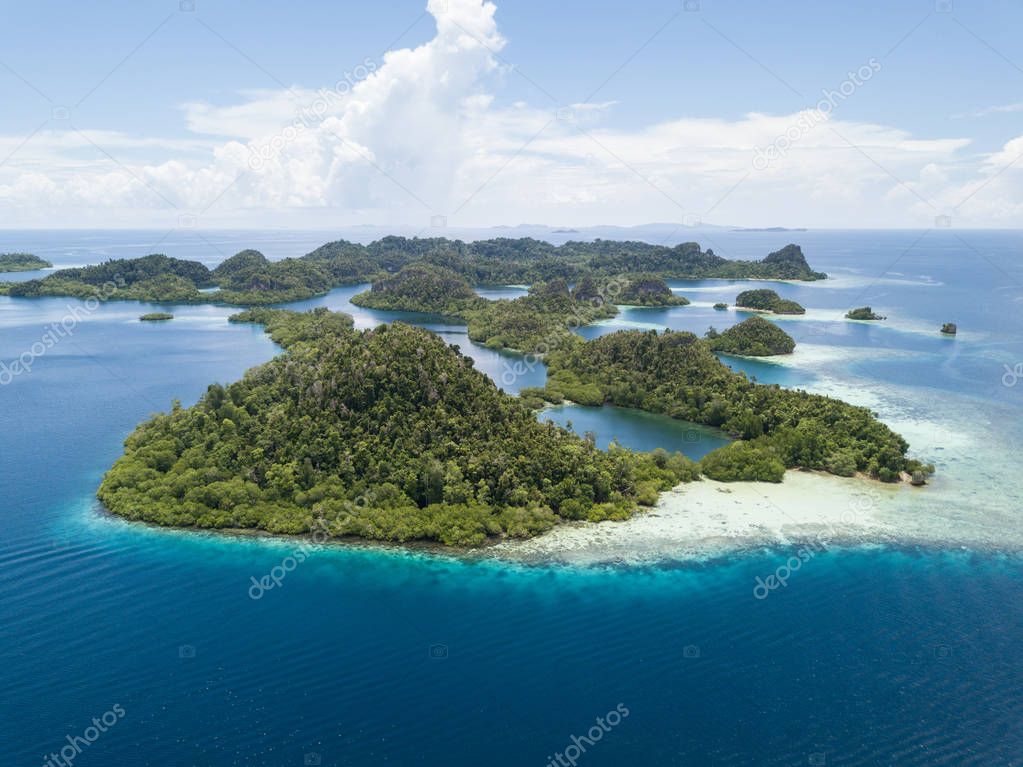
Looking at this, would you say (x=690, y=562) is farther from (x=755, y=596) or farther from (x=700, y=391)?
(x=700, y=391)

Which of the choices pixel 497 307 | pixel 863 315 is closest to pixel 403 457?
pixel 497 307

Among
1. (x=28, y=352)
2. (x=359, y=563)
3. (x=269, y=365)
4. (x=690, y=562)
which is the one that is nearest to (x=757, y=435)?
(x=690, y=562)

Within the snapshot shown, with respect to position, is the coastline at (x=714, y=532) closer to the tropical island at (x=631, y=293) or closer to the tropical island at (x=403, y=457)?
the tropical island at (x=403, y=457)

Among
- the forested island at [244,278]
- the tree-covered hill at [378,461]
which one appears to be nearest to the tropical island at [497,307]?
the forested island at [244,278]

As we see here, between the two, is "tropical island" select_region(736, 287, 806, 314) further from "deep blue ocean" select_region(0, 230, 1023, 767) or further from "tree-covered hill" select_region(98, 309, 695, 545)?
"tree-covered hill" select_region(98, 309, 695, 545)

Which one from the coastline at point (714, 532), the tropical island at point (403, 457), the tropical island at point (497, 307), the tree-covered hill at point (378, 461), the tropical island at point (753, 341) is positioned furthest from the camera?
the tropical island at point (497, 307)
